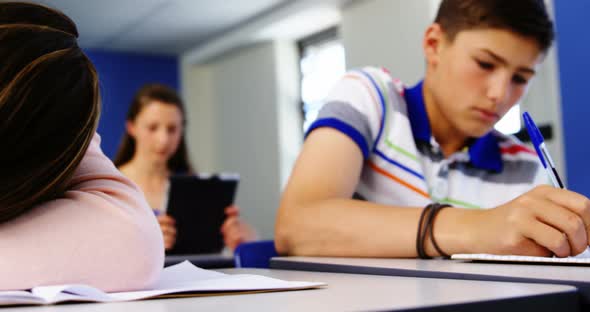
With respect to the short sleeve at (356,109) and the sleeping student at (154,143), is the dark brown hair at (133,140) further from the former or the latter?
the short sleeve at (356,109)

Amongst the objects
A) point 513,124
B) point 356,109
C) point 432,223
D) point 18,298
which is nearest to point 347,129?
point 356,109

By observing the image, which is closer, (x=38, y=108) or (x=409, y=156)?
(x=38, y=108)

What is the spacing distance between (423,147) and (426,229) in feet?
1.51

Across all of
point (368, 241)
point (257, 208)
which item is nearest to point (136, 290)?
point (368, 241)

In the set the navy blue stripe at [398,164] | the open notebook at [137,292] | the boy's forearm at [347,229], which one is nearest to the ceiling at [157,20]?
the navy blue stripe at [398,164]

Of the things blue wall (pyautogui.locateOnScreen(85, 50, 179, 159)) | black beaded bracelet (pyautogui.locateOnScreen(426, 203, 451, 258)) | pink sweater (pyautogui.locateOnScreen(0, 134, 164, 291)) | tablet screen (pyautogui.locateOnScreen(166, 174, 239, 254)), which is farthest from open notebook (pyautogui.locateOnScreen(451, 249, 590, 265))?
blue wall (pyautogui.locateOnScreen(85, 50, 179, 159))

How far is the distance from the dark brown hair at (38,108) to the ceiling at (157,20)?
489cm

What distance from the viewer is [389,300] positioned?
1.73 feet

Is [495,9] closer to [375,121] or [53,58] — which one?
[375,121]

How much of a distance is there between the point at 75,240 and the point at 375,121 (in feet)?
2.74

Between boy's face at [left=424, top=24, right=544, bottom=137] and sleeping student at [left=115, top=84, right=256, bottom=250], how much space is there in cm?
219

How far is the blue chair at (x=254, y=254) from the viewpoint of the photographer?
135 centimetres

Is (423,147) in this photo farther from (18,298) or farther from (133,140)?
(133,140)

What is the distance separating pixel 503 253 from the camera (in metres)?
0.96
